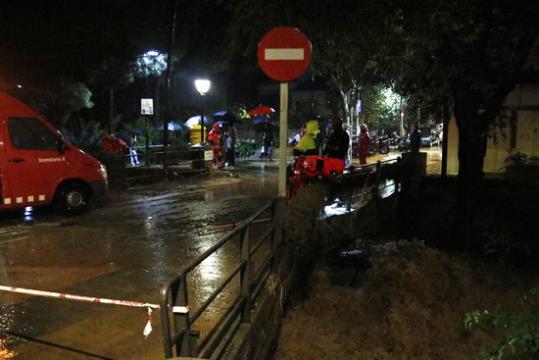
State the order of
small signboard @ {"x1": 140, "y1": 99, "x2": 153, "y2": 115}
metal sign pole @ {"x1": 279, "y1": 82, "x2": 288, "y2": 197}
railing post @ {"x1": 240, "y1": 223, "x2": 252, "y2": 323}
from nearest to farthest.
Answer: railing post @ {"x1": 240, "y1": 223, "x2": 252, "y2": 323}, metal sign pole @ {"x1": 279, "y1": 82, "x2": 288, "y2": 197}, small signboard @ {"x1": 140, "y1": 99, "x2": 153, "y2": 115}

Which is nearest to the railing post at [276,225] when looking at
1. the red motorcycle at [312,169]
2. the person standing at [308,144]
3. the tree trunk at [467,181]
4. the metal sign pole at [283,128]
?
the metal sign pole at [283,128]

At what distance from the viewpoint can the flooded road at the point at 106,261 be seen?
5297mm

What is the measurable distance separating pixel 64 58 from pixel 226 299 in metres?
10.9

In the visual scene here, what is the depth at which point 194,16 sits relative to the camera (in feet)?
89.0

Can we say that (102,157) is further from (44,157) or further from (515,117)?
(515,117)

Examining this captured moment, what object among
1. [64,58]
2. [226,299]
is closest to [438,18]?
[226,299]

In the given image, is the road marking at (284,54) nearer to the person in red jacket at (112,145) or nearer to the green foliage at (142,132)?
the person in red jacket at (112,145)

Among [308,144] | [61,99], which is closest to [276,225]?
[308,144]

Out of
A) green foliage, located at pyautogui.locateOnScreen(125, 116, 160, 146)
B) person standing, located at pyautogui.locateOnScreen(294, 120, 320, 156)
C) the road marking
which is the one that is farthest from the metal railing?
green foliage, located at pyautogui.locateOnScreen(125, 116, 160, 146)

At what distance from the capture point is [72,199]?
11.3 m

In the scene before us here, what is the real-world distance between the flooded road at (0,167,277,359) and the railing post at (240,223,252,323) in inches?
32.6

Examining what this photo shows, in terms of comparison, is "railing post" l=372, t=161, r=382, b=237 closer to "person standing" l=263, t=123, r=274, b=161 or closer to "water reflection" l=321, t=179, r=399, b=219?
"water reflection" l=321, t=179, r=399, b=219

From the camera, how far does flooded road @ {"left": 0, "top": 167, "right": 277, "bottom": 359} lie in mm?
5297

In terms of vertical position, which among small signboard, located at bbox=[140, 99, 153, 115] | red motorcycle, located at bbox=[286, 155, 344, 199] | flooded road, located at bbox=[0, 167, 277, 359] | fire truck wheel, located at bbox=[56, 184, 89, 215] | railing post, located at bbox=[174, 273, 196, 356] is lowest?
flooded road, located at bbox=[0, 167, 277, 359]
